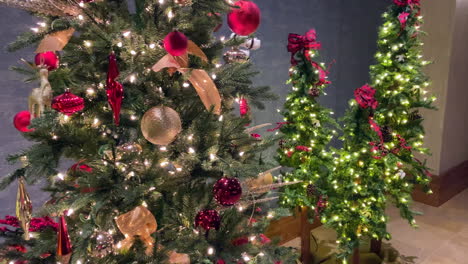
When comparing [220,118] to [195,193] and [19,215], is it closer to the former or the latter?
[195,193]

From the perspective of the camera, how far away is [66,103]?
3.63 ft

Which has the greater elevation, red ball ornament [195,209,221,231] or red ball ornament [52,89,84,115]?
red ball ornament [52,89,84,115]

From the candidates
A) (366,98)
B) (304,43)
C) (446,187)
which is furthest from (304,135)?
(446,187)

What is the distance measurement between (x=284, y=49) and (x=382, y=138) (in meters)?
1.23

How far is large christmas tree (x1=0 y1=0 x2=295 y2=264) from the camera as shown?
112 cm

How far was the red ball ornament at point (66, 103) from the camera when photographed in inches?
43.2

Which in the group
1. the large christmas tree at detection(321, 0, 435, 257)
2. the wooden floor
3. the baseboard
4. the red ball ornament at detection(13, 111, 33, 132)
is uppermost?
the red ball ornament at detection(13, 111, 33, 132)

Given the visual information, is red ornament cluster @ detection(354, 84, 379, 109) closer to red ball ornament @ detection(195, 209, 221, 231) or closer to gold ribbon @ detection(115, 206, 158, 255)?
red ball ornament @ detection(195, 209, 221, 231)

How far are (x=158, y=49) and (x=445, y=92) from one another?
4.02 metres

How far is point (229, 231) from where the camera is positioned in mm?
1267

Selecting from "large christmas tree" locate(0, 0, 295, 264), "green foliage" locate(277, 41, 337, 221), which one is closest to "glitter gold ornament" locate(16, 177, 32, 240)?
"large christmas tree" locate(0, 0, 295, 264)

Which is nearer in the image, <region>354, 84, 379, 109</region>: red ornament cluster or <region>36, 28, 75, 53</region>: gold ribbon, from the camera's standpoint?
<region>36, 28, 75, 53</region>: gold ribbon

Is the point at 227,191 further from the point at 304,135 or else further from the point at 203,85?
the point at 304,135

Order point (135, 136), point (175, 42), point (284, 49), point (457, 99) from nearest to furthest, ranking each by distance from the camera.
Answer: point (175, 42)
point (135, 136)
point (284, 49)
point (457, 99)
